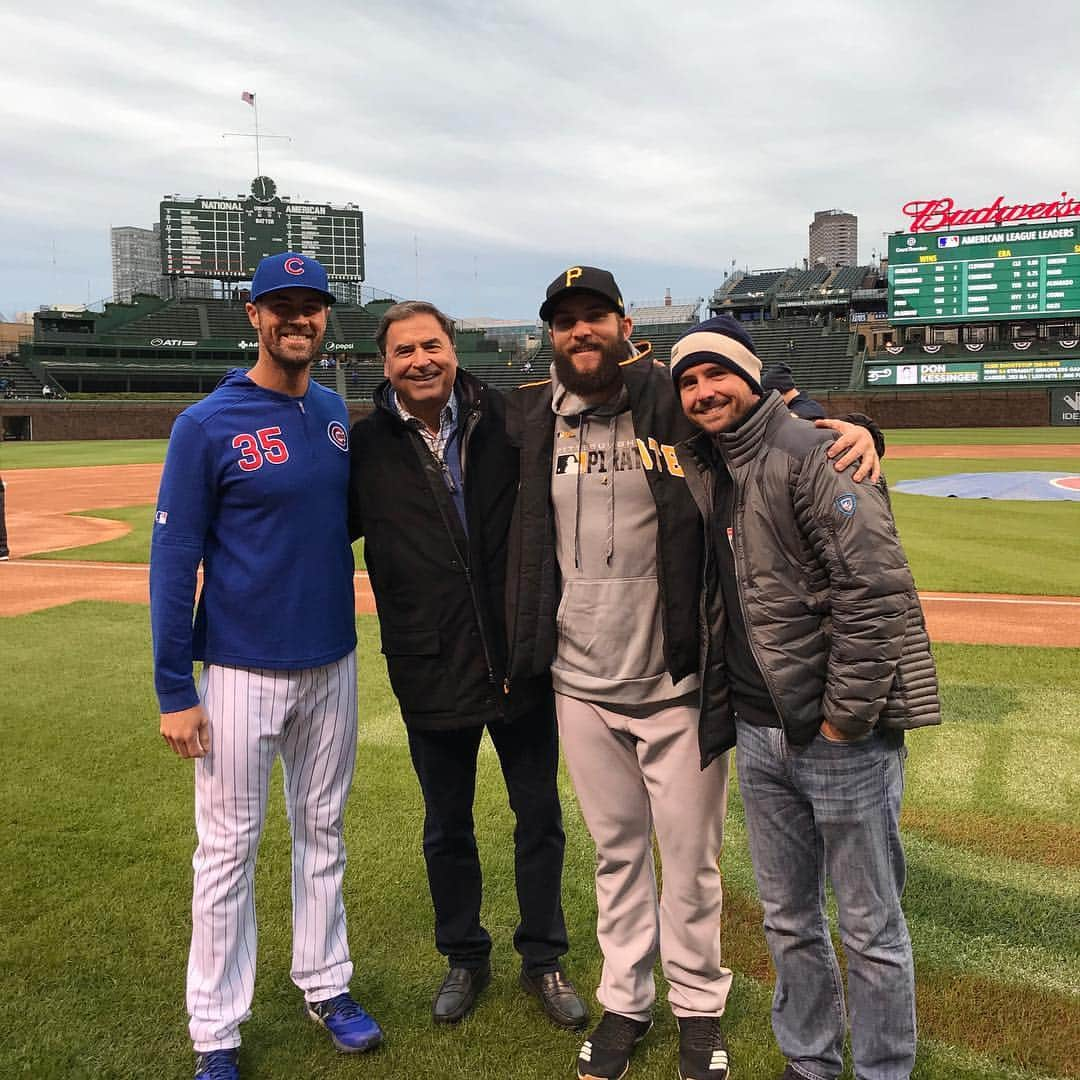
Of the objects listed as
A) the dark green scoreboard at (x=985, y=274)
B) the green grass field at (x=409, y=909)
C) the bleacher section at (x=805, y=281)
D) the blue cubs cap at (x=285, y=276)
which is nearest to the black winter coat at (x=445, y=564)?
the blue cubs cap at (x=285, y=276)

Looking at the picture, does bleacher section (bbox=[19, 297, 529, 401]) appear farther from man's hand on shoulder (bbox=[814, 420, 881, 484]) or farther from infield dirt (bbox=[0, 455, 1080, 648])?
man's hand on shoulder (bbox=[814, 420, 881, 484])

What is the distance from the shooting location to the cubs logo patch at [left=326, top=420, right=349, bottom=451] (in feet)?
9.76

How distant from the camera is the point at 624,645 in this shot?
2752 mm

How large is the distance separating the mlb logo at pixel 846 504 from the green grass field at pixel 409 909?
1673 mm

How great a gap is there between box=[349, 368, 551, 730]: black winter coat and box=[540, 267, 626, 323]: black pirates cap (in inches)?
16.8

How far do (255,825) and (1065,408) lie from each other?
155ft

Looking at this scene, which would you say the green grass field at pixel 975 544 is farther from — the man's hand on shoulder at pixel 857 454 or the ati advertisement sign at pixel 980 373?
the ati advertisement sign at pixel 980 373

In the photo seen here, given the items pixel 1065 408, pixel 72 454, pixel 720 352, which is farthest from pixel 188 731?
pixel 1065 408

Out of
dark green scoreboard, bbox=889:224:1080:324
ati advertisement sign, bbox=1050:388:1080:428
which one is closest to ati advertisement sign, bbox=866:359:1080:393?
ati advertisement sign, bbox=1050:388:1080:428

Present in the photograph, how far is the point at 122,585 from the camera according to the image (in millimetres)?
10492

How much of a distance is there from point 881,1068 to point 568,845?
207 centimetres

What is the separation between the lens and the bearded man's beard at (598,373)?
108 inches

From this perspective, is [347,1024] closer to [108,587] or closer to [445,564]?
[445,564]

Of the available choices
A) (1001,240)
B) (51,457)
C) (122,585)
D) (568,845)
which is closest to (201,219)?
(51,457)
